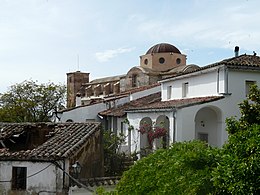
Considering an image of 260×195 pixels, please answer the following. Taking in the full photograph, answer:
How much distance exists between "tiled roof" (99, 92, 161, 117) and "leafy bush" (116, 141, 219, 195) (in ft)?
64.7

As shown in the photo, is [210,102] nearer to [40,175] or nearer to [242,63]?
[242,63]

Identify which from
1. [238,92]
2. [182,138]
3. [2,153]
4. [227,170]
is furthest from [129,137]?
[227,170]

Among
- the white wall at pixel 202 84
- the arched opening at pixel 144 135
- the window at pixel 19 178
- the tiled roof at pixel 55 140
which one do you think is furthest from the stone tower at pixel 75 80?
the window at pixel 19 178

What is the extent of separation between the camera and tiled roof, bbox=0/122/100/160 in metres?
14.5

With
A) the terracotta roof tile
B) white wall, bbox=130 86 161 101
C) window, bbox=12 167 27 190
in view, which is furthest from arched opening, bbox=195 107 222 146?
window, bbox=12 167 27 190

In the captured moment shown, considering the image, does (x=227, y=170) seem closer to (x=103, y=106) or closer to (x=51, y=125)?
(x=51, y=125)

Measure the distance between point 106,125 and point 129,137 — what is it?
4.82 meters

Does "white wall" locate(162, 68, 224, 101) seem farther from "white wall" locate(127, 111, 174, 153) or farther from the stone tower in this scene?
the stone tower

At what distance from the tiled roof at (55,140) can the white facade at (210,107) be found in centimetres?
593

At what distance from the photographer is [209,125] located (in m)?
24.3

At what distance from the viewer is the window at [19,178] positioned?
15000 millimetres

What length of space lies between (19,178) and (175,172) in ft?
28.1

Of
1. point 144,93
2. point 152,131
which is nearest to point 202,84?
point 152,131

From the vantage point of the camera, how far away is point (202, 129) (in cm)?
2494
